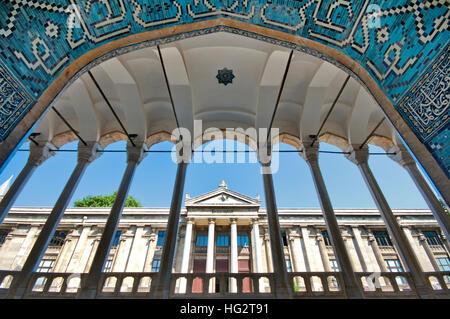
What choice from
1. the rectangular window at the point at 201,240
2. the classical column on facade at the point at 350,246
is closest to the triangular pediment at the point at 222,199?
the rectangular window at the point at 201,240

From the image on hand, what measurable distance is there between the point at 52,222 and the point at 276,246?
6380 mm

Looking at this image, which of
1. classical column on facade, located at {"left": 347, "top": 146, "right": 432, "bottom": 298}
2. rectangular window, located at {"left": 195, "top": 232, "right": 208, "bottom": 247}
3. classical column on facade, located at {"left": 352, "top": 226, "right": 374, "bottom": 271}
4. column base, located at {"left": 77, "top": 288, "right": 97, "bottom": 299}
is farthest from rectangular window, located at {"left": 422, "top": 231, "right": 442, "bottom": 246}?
column base, located at {"left": 77, "top": 288, "right": 97, "bottom": 299}

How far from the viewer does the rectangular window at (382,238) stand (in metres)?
18.4

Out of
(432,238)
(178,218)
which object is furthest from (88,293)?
(432,238)

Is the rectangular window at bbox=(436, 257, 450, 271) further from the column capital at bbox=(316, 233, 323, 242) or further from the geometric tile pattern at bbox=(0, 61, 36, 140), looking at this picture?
the geometric tile pattern at bbox=(0, 61, 36, 140)

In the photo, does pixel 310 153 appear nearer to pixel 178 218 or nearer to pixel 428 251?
pixel 178 218

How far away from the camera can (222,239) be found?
20.0m

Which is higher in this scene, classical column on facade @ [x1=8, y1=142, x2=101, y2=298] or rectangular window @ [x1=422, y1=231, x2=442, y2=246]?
rectangular window @ [x1=422, y1=231, x2=442, y2=246]

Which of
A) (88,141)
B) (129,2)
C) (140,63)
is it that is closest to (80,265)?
(88,141)

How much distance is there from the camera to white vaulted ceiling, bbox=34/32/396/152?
8.12 m

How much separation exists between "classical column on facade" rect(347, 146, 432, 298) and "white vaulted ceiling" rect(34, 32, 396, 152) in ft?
2.41

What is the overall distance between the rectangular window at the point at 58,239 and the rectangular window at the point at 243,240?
14.0 meters

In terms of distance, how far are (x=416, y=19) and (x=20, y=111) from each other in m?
5.24
